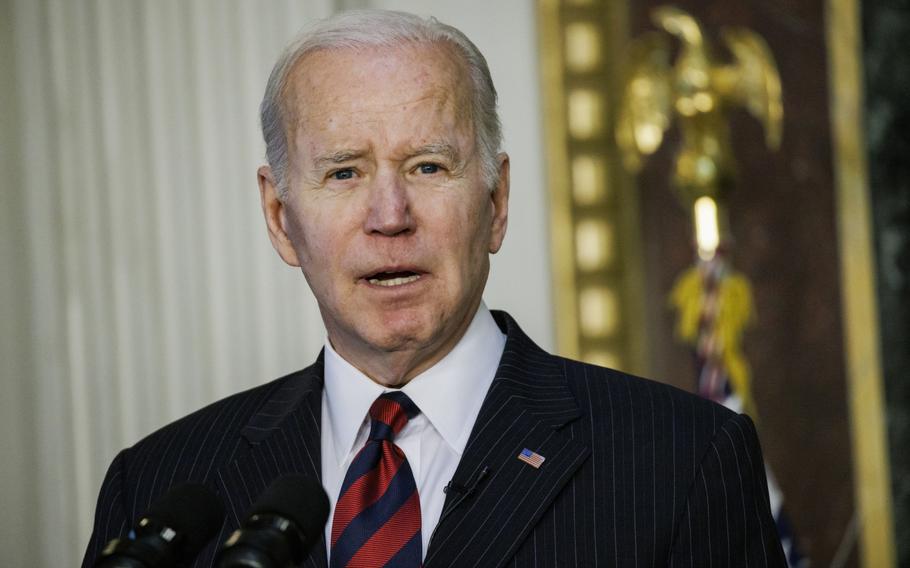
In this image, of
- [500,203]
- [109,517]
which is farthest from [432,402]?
[109,517]

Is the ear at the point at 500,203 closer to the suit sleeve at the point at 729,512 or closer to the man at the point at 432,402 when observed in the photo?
the man at the point at 432,402

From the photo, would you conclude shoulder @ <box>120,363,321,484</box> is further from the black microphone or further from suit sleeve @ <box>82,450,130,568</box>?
the black microphone

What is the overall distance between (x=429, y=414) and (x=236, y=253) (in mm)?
3078

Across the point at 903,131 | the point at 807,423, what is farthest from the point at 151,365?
the point at 903,131

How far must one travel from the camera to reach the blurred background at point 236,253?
4969 mm

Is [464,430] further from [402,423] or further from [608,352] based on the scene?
[608,352]

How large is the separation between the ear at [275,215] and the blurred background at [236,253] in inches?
107

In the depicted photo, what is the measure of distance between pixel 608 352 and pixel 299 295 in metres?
1.24

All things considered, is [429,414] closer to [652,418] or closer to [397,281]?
[397,281]

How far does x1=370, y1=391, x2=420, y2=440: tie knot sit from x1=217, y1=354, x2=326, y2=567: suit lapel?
0.13 metres

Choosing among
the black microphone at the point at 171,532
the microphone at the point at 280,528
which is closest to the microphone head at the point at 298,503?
the microphone at the point at 280,528

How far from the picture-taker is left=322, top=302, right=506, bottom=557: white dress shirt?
2.04 metres

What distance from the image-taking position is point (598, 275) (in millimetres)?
5254

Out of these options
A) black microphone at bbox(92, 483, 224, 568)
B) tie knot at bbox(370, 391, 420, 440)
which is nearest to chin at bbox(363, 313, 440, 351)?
tie knot at bbox(370, 391, 420, 440)
